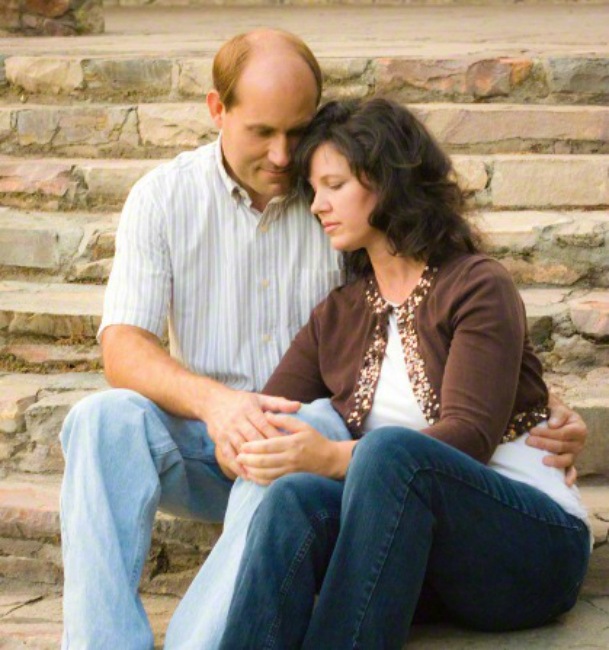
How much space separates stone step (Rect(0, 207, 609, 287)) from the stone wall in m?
1.71

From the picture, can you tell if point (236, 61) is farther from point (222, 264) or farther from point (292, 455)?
point (292, 455)

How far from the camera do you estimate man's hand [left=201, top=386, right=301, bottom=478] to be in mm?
2420

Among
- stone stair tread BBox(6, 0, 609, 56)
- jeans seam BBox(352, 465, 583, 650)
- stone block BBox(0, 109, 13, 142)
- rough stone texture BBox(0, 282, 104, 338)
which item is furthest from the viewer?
stone stair tread BBox(6, 0, 609, 56)

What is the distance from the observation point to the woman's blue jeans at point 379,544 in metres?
2.15

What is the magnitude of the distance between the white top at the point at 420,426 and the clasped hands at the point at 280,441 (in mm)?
26

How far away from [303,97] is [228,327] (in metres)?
0.54

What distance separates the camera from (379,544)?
7.02 feet

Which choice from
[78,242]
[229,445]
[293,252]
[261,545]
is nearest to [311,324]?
[293,252]

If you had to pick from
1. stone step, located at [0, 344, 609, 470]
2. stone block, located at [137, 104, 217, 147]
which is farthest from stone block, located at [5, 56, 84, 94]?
stone step, located at [0, 344, 609, 470]

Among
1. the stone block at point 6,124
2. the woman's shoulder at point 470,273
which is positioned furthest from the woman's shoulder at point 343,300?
the stone block at point 6,124

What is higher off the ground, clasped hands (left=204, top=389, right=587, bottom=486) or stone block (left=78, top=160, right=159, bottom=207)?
stone block (left=78, top=160, right=159, bottom=207)

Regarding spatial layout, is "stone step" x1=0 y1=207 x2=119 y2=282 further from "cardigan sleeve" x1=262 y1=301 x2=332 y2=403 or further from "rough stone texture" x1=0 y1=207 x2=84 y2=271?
"cardigan sleeve" x1=262 y1=301 x2=332 y2=403

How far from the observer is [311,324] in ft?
8.84

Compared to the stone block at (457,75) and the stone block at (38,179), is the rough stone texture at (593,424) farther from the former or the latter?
the stone block at (38,179)
